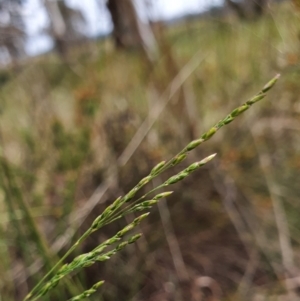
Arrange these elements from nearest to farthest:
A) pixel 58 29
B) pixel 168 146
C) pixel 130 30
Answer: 1. pixel 168 146
2. pixel 130 30
3. pixel 58 29

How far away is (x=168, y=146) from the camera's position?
1501mm

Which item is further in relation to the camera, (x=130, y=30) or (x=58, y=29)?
Answer: (x=58, y=29)

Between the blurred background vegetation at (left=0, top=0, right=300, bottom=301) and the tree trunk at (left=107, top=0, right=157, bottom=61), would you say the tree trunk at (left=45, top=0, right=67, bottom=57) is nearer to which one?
the blurred background vegetation at (left=0, top=0, right=300, bottom=301)

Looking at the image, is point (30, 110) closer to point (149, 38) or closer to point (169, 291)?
point (149, 38)

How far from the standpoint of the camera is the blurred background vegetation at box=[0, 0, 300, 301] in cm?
116

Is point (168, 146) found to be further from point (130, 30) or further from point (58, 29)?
point (58, 29)

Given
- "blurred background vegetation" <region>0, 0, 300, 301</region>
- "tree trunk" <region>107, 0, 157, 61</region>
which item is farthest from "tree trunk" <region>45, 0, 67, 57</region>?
"tree trunk" <region>107, 0, 157, 61</region>

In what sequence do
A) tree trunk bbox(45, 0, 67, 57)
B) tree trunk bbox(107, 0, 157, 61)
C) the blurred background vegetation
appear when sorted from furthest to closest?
1. tree trunk bbox(45, 0, 67, 57)
2. tree trunk bbox(107, 0, 157, 61)
3. the blurred background vegetation

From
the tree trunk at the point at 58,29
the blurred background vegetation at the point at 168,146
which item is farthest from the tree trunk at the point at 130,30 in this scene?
the tree trunk at the point at 58,29

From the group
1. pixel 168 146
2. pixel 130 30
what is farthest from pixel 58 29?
pixel 168 146

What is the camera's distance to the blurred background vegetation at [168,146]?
116 cm

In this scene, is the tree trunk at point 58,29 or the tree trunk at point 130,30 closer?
the tree trunk at point 130,30

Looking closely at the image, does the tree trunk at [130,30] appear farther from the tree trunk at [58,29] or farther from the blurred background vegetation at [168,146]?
the tree trunk at [58,29]

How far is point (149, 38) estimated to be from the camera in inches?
69.6
